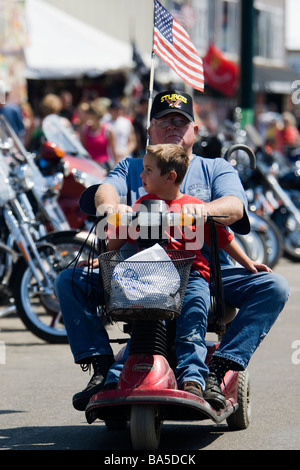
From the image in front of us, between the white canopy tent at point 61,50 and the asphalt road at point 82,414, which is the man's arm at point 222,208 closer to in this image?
the asphalt road at point 82,414

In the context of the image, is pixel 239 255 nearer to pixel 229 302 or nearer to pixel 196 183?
pixel 229 302

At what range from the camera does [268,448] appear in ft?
15.4

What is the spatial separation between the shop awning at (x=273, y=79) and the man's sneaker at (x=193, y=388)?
101 ft

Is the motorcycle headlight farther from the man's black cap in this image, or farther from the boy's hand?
the boy's hand

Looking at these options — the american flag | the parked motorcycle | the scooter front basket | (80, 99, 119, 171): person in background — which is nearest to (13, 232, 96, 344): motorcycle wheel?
the parked motorcycle

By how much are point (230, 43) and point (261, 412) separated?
3478cm

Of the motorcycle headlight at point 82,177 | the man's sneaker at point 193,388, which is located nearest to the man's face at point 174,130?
the man's sneaker at point 193,388

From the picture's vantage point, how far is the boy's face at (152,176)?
4.69 m

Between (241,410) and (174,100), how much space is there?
155 cm

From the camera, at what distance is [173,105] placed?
5.33 meters

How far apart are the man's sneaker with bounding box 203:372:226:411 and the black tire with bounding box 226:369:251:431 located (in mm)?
363

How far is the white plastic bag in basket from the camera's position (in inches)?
173
